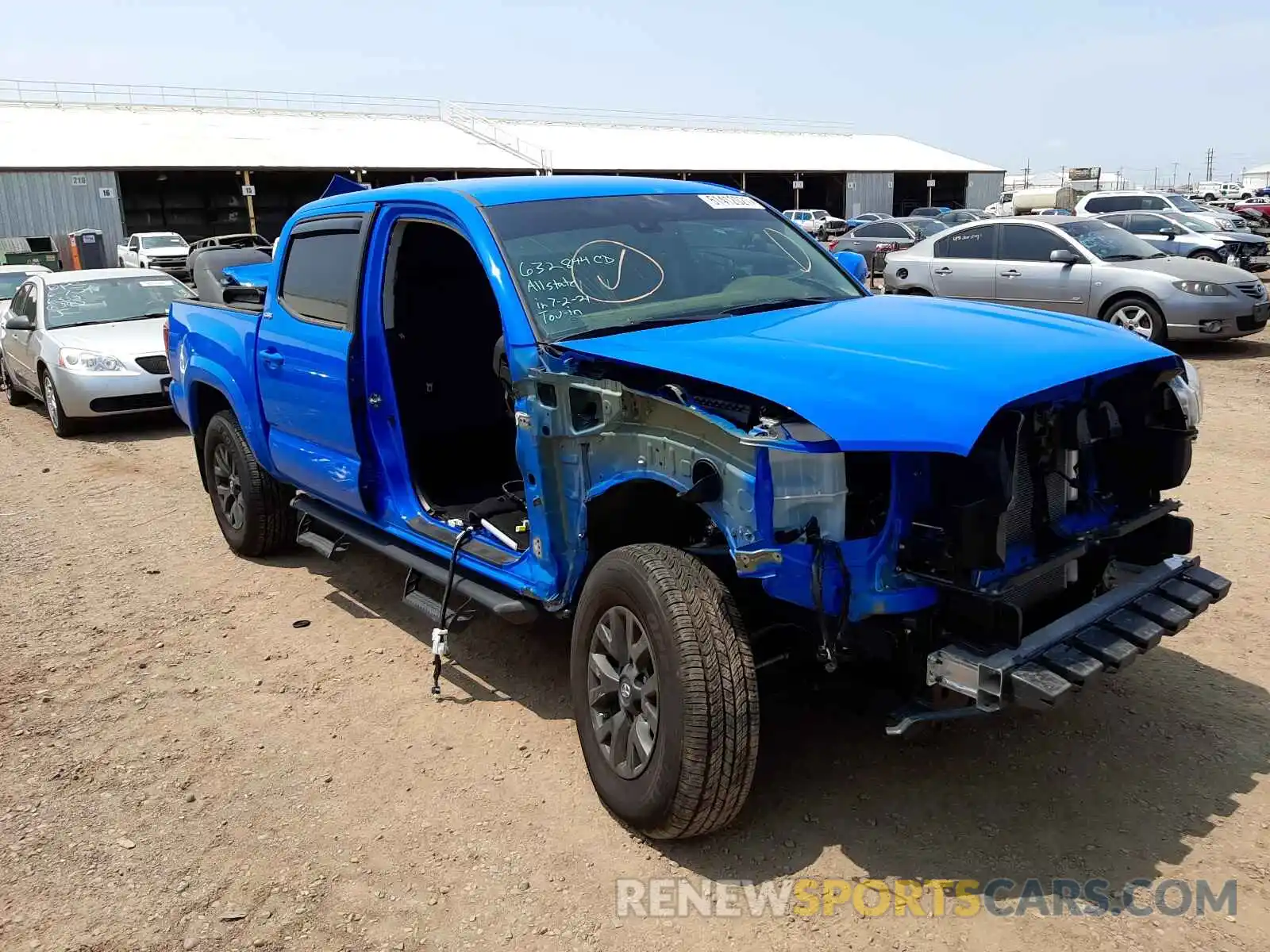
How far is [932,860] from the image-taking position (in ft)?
10.3

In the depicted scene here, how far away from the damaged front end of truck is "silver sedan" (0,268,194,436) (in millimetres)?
7894

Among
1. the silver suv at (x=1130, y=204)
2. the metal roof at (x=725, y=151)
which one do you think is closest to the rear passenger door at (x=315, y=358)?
the silver suv at (x=1130, y=204)

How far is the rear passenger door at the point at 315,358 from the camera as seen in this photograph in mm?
4645

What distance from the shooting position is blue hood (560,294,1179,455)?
8.82ft

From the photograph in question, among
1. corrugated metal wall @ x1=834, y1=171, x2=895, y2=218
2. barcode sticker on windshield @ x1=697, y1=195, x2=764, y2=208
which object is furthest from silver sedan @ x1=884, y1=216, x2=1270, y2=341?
corrugated metal wall @ x1=834, y1=171, x2=895, y2=218

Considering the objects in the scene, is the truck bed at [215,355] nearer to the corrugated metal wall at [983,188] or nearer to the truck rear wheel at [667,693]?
the truck rear wheel at [667,693]

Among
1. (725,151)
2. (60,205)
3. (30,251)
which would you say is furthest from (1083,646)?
(725,151)

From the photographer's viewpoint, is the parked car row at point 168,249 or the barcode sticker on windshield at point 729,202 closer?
the barcode sticker on windshield at point 729,202

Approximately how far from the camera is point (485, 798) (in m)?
3.61

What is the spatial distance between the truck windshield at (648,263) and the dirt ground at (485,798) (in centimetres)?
163

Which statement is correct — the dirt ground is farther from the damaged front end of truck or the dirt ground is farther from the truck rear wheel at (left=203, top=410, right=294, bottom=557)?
the truck rear wheel at (left=203, top=410, right=294, bottom=557)

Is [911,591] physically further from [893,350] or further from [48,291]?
[48,291]

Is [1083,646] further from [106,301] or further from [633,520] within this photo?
[106,301]

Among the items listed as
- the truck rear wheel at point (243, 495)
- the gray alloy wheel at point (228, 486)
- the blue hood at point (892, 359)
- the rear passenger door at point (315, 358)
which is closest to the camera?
the blue hood at point (892, 359)
